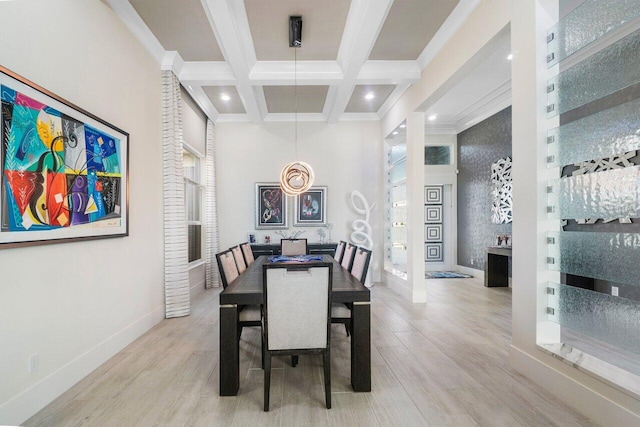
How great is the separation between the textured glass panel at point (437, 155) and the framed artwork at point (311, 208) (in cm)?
291

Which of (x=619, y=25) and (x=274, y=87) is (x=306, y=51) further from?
(x=619, y=25)

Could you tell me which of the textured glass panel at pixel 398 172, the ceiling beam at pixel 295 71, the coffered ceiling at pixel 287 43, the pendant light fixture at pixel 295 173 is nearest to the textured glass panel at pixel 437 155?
the textured glass panel at pixel 398 172

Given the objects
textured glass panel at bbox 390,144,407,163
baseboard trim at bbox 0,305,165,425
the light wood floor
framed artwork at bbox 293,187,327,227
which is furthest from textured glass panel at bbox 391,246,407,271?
baseboard trim at bbox 0,305,165,425

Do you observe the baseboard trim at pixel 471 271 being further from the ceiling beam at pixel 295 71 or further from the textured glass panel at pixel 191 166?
the textured glass panel at pixel 191 166

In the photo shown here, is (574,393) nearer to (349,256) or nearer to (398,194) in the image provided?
(349,256)

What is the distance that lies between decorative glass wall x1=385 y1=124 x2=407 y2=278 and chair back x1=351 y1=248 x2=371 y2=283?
2324 millimetres

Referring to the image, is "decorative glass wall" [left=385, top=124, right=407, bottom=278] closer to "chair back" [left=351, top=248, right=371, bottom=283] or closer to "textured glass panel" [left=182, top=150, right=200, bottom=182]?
"chair back" [left=351, top=248, right=371, bottom=283]

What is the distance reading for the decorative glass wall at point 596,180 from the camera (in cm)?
181

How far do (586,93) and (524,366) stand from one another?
6.66 feet

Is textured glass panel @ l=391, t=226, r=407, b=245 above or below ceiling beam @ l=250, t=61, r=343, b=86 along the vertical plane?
below

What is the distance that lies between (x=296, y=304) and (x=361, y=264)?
1120 millimetres

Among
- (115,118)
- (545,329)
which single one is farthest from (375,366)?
(115,118)

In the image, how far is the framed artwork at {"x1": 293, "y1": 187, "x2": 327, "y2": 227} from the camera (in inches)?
237

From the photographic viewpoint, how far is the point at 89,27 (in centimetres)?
255
